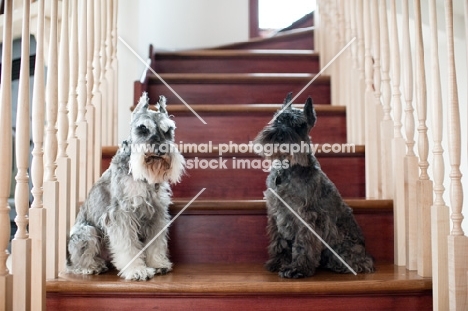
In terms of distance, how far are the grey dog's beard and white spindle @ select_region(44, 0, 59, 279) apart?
29cm

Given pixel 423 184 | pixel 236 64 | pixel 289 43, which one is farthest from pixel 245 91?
pixel 423 184

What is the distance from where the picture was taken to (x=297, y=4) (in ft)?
15.6

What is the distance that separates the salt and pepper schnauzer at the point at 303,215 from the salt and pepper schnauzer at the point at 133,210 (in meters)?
0.38

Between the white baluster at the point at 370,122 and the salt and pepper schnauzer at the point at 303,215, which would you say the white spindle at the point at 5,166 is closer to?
the salt and pepper schnauzer at the point at 303,215

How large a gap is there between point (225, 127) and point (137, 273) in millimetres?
1092

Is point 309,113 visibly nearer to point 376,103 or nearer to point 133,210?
point 376,103

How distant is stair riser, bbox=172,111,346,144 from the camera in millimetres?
2535

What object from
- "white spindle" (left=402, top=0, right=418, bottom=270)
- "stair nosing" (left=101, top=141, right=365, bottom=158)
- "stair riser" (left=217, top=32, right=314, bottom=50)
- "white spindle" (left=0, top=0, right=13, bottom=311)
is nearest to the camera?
"white spindle" (left=0, top=0, right=13, bottom=311)

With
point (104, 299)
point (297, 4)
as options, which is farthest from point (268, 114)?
point (297, 4)

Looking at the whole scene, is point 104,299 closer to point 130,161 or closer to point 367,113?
point 130,161

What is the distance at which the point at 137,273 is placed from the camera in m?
1.68

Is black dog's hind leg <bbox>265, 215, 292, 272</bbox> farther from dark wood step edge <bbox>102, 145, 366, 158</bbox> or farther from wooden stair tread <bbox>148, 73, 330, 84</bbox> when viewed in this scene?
wooden stair tread <bbox>148, 73, 330, 84</bbox>

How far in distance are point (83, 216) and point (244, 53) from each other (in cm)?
197

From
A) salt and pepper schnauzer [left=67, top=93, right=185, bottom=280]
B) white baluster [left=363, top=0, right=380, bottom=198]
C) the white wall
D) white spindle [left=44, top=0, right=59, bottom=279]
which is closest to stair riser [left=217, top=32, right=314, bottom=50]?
the white wall
